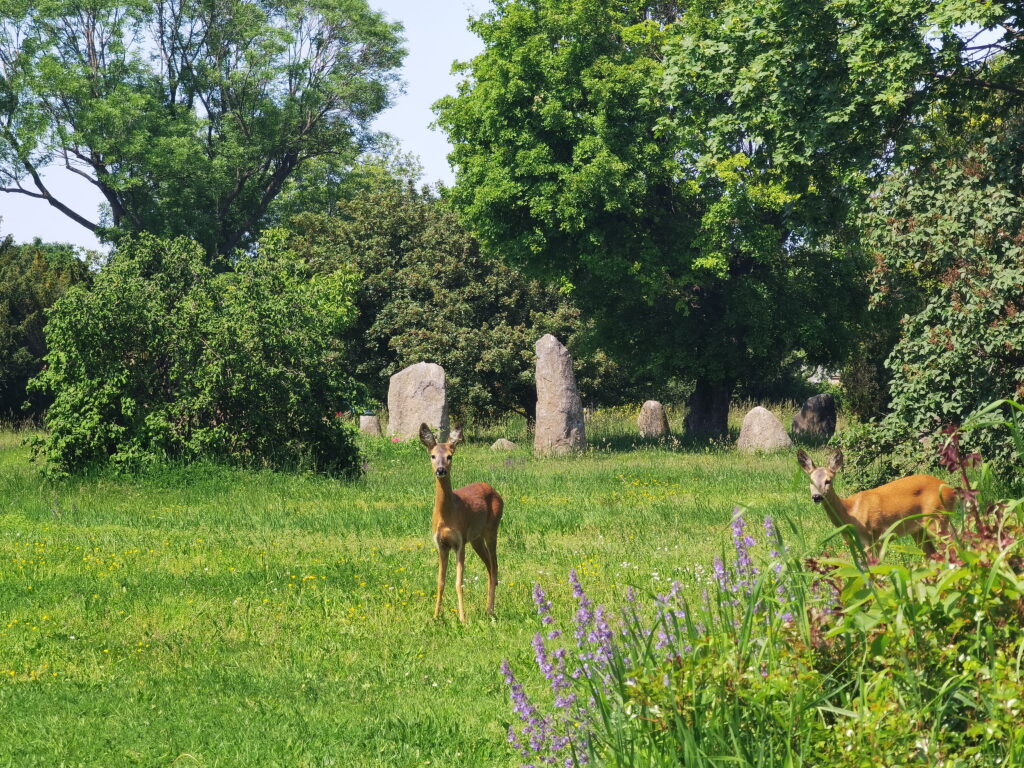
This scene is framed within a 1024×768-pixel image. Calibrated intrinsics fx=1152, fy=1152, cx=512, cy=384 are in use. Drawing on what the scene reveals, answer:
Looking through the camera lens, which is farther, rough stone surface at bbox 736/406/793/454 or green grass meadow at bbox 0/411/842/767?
rough stone surface at bbox 736/406/793/454

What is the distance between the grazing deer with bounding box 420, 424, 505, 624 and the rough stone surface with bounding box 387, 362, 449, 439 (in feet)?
58.3

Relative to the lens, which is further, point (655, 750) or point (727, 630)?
point (727, 630)

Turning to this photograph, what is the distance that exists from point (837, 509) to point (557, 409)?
649 inches

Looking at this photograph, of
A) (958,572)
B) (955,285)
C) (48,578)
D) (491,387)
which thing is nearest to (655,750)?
(958,572)

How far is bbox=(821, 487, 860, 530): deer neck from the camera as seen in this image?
1055 centimetres

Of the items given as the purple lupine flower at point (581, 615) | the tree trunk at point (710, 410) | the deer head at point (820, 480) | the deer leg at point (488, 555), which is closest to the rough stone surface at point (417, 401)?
the tree trunk at point (710, 410)

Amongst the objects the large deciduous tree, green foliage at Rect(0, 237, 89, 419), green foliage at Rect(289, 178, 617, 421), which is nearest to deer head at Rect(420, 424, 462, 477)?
the large deciduous tree

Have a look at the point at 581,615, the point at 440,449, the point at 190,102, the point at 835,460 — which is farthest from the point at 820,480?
the point at 190,102

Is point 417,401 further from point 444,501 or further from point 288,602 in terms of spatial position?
point 444,501

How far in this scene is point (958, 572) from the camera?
13.3 feet

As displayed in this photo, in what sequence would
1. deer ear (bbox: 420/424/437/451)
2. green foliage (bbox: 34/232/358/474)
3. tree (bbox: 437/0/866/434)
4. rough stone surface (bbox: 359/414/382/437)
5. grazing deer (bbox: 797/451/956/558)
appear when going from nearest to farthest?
1. deer ear (bbox: 420/424/437/451)
2. grazing deer (bbox: 797/451/956/558)
3. green foliage (bbox: 34/232/358/474)
4. tree (bbox: 437/0/866/434)
5. rough stone surface (bbox: 359/414/382/437)

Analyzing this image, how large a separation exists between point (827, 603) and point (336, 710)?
391 cm

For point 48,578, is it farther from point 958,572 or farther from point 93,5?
point 93,5

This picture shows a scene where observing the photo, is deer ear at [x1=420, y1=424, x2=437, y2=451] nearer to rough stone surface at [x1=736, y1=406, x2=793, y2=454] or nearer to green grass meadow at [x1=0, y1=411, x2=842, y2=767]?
green grass meadow at [x1=0, y1=411, x2=842, y2=767]
